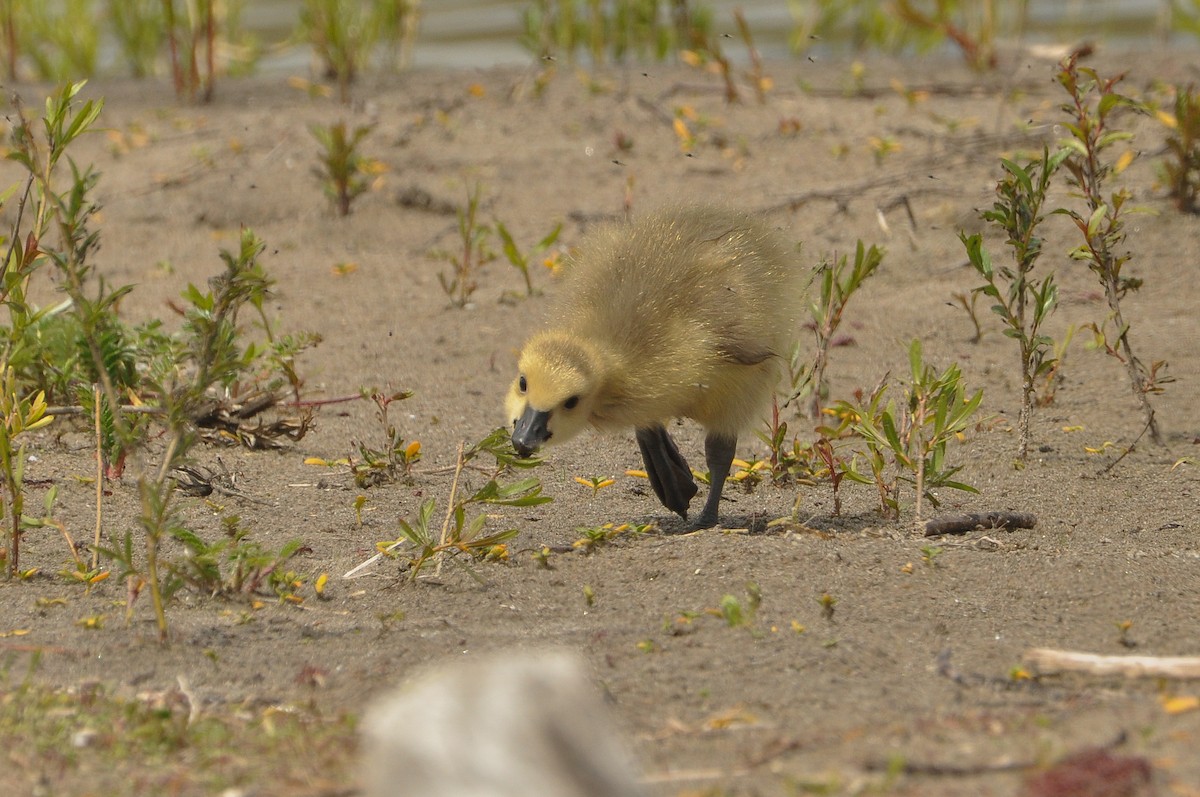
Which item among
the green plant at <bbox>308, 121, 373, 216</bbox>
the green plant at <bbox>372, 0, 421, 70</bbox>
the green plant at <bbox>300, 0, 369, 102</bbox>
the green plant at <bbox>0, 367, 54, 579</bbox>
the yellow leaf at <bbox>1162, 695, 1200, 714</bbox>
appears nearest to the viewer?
the yellow leaf at <bbox>1162, 695, 1200, 714</bbox>

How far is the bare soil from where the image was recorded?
128 inches

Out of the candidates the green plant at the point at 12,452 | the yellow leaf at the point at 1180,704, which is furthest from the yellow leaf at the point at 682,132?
the yellow leaf at the point at 1180,704

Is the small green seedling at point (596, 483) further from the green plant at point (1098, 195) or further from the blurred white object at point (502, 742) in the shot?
the blurred white object at point (502, 742)

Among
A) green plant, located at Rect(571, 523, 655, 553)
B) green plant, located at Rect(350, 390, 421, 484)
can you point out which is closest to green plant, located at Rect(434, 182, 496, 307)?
green plant, located at Rect(350, 390, 421, 484)

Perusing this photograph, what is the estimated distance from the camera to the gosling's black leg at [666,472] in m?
5.16

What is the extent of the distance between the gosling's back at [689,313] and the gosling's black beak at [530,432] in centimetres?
31

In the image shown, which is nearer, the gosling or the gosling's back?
the gosling

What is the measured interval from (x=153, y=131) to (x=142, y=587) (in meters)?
6.71

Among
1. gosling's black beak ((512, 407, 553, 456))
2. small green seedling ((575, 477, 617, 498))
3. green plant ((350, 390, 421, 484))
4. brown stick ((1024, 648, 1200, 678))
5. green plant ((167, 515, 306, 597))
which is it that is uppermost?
gosling's black beak ((512, 407, 553, 456))

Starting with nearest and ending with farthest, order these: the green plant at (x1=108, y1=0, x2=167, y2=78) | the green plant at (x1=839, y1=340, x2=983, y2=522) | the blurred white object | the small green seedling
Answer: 1. the blurred white object
2. the green plant at (x1=839, y1=340, x2=983, y2=522)
3. the small green seedling
4. the green plant at (x1=108, y1=0, x2=167, y2=78)

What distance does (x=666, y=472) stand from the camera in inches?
204

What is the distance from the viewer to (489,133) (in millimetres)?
9969

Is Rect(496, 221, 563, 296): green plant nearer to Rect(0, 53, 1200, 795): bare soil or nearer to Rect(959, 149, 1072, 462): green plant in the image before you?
Rect(0, 53, 1200, 795): bare soil

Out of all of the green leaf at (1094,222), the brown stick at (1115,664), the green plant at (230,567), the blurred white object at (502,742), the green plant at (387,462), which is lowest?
the green plant at (387,462)
